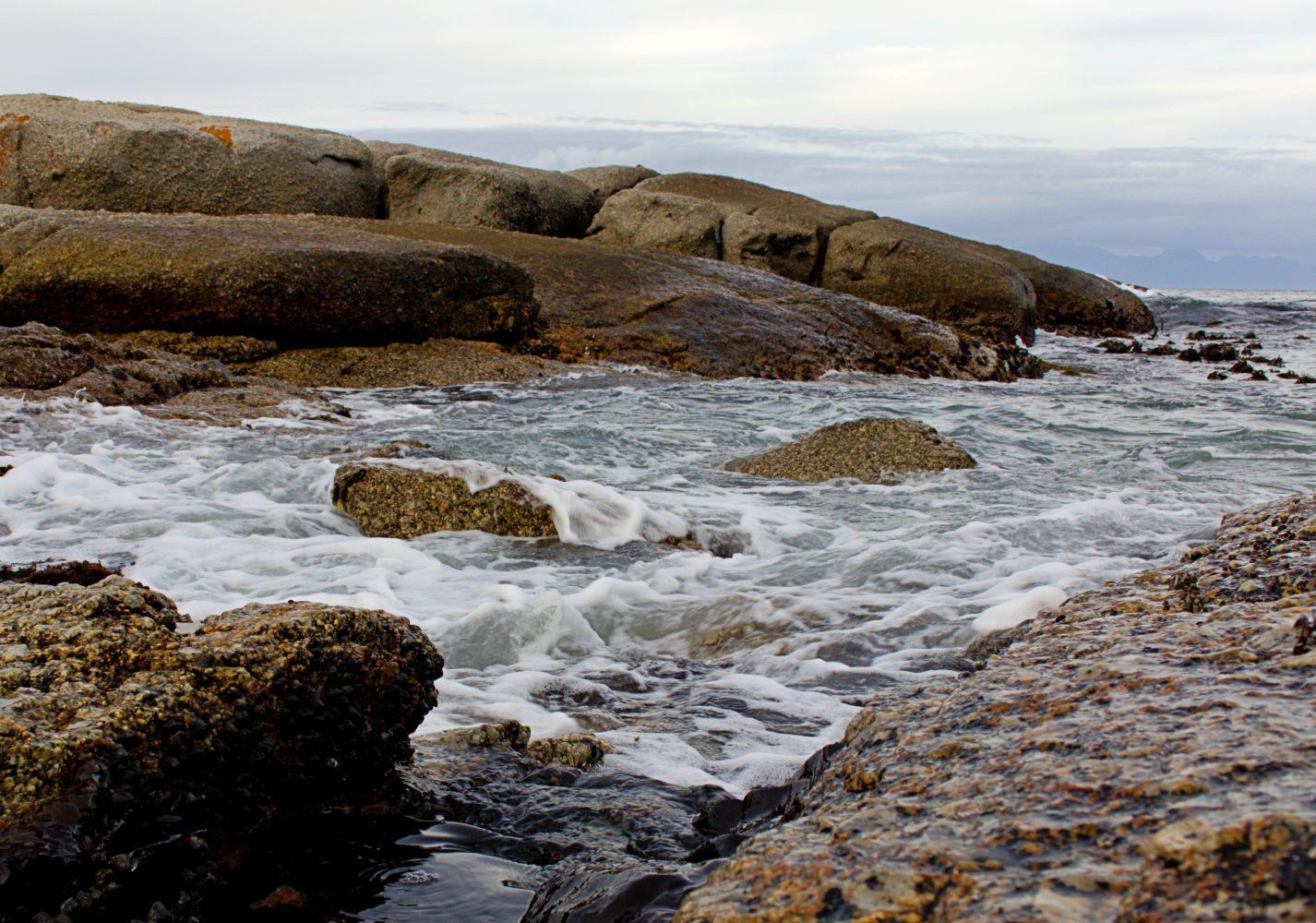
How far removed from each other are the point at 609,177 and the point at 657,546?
19.9 m

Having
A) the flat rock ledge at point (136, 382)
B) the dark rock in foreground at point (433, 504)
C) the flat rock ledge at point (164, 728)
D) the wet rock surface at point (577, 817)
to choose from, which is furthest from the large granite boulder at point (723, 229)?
the flat rock ledge at point (164, 728)

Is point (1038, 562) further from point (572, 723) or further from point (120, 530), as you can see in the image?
point (120, 530)

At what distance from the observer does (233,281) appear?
36.6 ft

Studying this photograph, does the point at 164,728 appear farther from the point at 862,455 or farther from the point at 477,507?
the point at 862,455

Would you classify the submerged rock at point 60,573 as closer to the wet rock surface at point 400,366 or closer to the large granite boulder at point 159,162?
the wet rock surface at point 400,366

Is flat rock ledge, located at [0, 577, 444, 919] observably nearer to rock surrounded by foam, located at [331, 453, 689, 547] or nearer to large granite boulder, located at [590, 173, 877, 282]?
rock surrounded by foam, located at [331, 453, 689, 547]

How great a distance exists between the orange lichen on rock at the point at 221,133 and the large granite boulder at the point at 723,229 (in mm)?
7452

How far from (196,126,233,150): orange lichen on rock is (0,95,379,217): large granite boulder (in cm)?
2

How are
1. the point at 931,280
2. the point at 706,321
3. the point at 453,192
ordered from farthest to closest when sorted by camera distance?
the point at 931,280 < the point at 453,192 < the point at 706,321

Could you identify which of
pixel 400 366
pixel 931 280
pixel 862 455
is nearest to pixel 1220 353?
pixel 931 280

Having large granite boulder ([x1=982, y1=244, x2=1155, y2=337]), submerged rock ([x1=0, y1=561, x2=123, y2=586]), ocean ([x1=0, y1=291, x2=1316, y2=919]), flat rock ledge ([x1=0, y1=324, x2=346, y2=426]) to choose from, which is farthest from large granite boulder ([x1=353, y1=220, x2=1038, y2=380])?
large granite boulder ([x1=982, y1=244, x2=1155, y2=337])

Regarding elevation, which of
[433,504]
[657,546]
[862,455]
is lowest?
[657,546]

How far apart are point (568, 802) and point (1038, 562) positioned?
Answer: 3.63 meters

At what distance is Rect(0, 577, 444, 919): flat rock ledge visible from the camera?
6.42 ft
